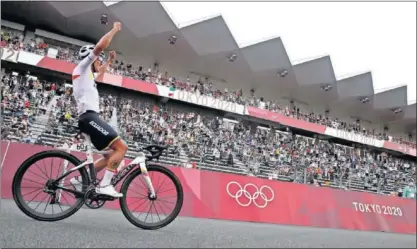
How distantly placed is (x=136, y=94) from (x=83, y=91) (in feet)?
58.9

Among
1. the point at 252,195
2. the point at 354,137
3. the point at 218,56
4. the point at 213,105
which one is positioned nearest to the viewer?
the point at 252,195

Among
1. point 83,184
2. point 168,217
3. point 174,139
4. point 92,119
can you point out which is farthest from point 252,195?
point 92,119

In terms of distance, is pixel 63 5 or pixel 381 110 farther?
→ pixel 381 110

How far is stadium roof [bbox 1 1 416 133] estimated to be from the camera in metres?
19.6

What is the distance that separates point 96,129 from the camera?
3.36m

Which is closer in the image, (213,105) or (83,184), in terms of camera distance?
(83,184)

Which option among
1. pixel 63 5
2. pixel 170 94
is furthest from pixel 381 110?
pixel 63 5

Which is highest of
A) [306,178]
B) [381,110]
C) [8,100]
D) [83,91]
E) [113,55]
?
[381,110]

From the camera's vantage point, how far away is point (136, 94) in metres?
21.0

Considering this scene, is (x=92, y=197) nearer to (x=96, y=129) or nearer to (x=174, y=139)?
(x=96, y=129)

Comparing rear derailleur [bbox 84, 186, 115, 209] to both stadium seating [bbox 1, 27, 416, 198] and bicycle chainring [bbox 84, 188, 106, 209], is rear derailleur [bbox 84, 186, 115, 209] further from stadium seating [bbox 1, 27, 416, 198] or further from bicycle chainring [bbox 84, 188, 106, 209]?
stadium seating [bbox 1, 27, 416, 198]

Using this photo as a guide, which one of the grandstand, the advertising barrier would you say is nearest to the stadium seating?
the grandstand

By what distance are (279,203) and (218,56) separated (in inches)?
584

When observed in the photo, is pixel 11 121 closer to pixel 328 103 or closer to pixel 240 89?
pixel 240 89
